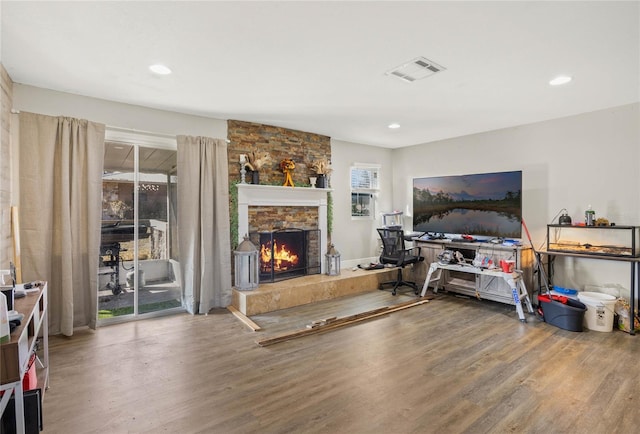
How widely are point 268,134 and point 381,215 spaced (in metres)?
2.83

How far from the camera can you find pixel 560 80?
10.4 feet

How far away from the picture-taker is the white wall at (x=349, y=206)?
592cm

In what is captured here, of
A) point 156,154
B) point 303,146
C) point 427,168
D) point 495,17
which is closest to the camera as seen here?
point 495,17

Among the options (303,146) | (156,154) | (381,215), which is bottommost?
(381,215)

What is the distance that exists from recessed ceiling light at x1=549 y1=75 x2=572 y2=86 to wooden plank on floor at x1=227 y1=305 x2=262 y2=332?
4.02 m

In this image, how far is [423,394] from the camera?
91.6 inches

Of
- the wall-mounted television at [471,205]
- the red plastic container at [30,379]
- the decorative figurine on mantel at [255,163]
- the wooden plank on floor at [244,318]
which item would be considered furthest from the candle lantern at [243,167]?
the wall-mounted television at [471,205]

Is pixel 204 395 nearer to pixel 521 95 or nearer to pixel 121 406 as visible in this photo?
pixel 121 406

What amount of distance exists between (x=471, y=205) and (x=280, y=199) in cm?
310

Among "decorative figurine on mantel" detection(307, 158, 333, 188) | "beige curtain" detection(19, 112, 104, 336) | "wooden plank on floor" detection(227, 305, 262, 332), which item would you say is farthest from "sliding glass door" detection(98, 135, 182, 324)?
"decorative figurine on mantel" detection(307, 158, 333, 188)

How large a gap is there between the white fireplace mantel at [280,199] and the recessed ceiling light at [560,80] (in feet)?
10.8

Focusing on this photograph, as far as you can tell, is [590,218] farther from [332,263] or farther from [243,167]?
[243,167]

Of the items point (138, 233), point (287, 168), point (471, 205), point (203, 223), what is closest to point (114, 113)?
point (138, 233)

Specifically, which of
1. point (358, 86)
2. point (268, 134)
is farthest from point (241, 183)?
point (358, 86)
